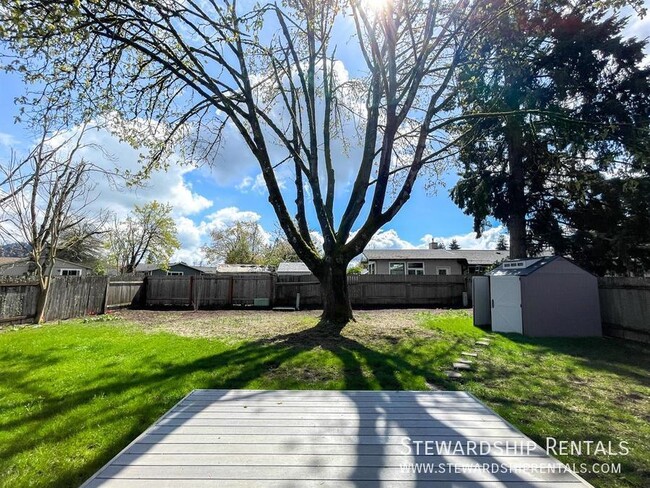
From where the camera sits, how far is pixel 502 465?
227cm

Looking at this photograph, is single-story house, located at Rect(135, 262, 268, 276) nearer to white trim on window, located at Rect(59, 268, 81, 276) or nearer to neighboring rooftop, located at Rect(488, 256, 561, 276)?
white trim on window, located at Rect(59, 268, 81, 276)

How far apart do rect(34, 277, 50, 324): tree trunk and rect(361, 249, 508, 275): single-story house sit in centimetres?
2058

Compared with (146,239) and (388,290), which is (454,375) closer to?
(388,290)

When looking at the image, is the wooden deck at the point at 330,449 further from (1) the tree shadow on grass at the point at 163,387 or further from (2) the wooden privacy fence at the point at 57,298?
(2) the wooden privacy fence at the point at 57,298

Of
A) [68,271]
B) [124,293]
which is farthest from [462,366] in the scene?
[68,271]

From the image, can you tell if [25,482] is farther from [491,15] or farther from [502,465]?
[491,15]

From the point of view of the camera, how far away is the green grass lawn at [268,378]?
9.50 feet

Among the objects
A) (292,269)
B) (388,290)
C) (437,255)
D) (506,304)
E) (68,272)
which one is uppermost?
(437,255)

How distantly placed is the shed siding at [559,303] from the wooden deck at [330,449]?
6.65 m

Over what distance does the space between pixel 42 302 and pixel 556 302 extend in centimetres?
1444

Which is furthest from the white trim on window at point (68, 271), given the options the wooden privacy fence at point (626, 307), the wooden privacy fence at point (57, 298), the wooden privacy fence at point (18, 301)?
the wooden privacy fence at point (626, 307)

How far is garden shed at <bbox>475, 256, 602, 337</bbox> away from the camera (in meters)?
8.86

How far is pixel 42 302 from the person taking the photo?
32.7 ft

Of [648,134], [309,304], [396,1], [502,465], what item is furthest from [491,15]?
[309,304]
